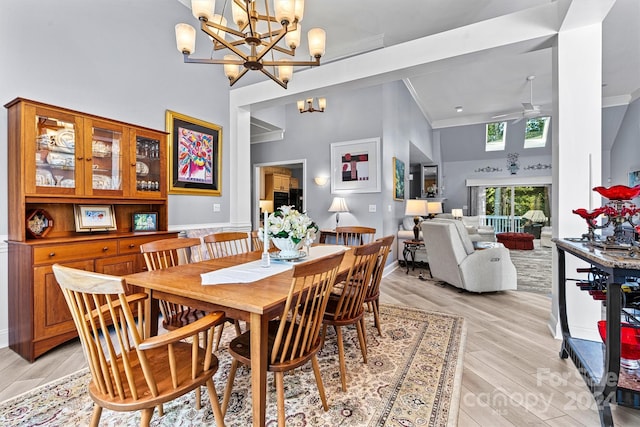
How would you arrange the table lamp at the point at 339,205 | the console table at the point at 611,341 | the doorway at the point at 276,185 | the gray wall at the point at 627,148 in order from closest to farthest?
1. the console table at the point at 611,341
2. the table lamp at the point at 339,205
3. the doorway at the point at 276,185
4. the gray wall at the point at 627,148

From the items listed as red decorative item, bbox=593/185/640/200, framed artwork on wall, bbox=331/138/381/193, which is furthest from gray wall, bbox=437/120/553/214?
red decorative item, bbox=593/185/640/200

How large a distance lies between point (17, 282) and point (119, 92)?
6.31 feet

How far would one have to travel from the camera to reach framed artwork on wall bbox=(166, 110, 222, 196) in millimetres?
3502

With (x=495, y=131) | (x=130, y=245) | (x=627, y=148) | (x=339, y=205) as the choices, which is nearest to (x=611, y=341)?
(x=130, y=245)

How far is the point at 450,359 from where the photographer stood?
216cm

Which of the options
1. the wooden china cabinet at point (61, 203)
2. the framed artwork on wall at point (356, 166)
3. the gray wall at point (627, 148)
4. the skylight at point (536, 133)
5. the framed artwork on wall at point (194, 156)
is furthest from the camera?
the skylight at point (536, 133)

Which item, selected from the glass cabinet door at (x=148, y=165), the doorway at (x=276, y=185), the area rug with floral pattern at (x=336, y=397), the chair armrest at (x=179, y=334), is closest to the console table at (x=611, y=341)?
the area rug with floral pattern at (x=336, y=397)

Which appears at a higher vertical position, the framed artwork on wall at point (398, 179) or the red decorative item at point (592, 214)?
the framed artwork on wall at point (398, 179)

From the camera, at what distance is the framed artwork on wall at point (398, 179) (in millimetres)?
5613

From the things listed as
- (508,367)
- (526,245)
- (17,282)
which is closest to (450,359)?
(508,367)

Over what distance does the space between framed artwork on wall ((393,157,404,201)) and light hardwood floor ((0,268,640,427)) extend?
2.84 metres

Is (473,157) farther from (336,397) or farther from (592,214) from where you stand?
(336,397)

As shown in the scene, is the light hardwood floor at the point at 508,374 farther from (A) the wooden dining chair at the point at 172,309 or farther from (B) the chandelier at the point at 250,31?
(B) the chandelier at the point at 250,31

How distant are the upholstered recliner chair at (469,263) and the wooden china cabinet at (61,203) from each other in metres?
3.35
